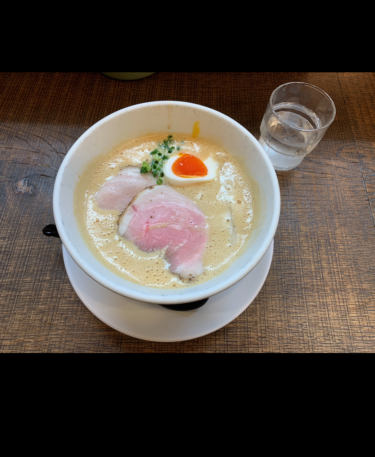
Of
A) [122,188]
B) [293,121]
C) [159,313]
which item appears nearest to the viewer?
[159,313]

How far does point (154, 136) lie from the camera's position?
1.01 m

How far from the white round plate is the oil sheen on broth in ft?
0.23

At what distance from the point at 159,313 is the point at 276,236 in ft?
1.38

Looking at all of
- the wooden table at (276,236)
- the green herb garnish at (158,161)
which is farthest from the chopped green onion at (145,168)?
the wooden table at (276,236)

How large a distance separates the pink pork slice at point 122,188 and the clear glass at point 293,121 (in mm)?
419

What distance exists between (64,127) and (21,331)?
26.4 inches

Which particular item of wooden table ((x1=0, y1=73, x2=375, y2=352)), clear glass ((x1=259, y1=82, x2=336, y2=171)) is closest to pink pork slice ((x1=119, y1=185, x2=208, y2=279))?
wooden table ((x1=0, y1=73, x2=375, y2=352))

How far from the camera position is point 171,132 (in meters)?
1.01

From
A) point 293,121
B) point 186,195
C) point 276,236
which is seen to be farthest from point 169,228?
point 293,121

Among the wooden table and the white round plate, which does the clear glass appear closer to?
the wooden table

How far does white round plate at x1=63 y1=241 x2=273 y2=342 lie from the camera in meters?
0.82

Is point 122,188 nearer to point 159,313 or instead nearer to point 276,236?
point 159,313
